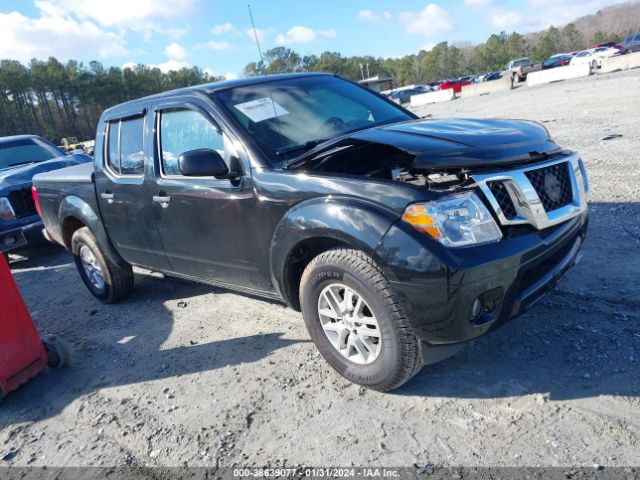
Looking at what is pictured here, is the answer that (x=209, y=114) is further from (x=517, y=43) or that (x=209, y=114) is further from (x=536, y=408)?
(x=517, y=43)

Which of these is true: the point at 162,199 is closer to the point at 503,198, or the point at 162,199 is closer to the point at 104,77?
the point at 503,198

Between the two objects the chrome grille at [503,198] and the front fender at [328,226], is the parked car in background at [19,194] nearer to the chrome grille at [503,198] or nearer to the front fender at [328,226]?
the front fender at [328,226]

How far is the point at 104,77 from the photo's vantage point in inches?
3344

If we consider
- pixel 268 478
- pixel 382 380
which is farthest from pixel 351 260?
pixel 268 478

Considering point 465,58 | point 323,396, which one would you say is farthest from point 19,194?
point 465,58

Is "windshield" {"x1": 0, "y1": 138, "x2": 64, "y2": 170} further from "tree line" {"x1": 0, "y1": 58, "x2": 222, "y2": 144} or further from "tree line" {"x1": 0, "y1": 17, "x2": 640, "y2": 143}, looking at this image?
"tree line" {"x1": 0, "y1": 58, "x2": 222, "y2": 144}

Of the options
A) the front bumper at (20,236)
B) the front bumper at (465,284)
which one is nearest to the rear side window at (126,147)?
the front bumper at (465,284)

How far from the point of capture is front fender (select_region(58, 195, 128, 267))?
482 centimetres

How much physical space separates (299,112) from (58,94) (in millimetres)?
92789

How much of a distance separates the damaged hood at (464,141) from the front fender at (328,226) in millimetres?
409

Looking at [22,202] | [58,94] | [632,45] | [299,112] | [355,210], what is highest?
[58,94]

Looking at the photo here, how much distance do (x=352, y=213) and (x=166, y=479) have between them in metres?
1.69

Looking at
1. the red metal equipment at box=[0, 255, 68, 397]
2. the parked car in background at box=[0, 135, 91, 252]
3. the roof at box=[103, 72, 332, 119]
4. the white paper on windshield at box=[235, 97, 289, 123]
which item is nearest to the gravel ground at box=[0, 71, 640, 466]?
the red metal equipment at box=[0, 255, 68, 397]

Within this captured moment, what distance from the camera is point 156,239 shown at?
13.7 ft
